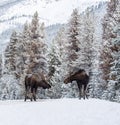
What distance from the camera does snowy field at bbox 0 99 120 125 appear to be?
22000 millimetres

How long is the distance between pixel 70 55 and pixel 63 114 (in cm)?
3372

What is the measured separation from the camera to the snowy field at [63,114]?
22000mm

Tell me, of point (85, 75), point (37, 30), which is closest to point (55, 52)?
point (37, 30)

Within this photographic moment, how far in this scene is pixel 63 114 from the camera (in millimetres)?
23359

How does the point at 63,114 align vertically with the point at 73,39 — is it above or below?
below

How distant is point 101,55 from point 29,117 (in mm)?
29775

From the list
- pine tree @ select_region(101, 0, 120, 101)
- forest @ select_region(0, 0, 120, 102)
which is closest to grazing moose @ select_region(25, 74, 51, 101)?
pine tree @ select_region(101, 0, 120, 101)

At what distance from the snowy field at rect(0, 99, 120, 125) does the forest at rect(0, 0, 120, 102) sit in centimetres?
1573

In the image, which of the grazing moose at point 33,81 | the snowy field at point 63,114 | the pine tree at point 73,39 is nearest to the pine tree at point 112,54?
the pine tree at point 73,39

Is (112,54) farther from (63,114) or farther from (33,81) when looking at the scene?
(63,114)

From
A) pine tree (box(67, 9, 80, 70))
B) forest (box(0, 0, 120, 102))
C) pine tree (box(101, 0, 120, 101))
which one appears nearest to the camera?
pine tree (box(101, 0, 120, 101))

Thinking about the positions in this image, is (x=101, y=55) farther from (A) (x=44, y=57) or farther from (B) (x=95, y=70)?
(A) (x=44, y=57)

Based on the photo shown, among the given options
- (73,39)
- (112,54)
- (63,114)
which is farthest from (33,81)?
(73,39)

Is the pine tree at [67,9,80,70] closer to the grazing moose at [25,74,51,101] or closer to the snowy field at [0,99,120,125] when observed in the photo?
the grazing moose at [25,74,51,101]
